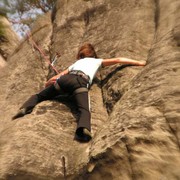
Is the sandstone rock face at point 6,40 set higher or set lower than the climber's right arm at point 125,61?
higher

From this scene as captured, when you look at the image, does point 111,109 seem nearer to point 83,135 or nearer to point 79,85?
point 79,85

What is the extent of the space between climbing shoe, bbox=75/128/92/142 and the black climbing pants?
79 mm

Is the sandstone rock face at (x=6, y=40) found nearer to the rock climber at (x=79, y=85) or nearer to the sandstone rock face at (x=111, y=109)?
the sandstone rock face at (x=111, y=109)

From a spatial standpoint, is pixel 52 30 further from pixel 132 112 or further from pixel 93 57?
pixel 132 112

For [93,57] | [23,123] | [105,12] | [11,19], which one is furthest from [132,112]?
[11,19]

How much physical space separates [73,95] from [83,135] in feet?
2.49

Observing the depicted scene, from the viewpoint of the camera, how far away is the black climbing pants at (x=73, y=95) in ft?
14.2

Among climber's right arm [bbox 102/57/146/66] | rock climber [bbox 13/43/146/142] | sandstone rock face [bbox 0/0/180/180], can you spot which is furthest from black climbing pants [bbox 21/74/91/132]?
climber's right arm [bbox 102/57/146/66]

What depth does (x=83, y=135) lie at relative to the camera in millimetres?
4211

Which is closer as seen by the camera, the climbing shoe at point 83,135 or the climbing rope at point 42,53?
the climbing shoe at point 83,135

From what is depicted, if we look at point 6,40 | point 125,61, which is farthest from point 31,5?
point 125,61

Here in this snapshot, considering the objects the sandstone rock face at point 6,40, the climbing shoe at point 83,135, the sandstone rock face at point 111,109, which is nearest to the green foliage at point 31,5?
the sandstone rock face at point 6,40

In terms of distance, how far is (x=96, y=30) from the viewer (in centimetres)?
670

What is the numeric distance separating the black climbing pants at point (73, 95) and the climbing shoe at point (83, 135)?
3.1 inches
